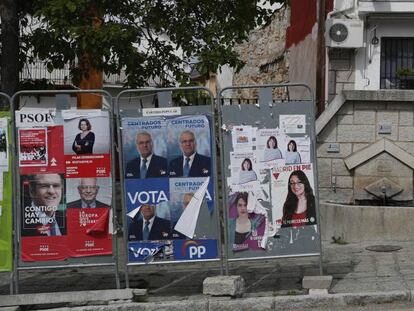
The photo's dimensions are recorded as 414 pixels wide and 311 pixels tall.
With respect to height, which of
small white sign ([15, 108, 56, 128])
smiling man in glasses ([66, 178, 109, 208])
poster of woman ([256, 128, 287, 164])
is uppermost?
small white sign ([15, 108, 56, 128])

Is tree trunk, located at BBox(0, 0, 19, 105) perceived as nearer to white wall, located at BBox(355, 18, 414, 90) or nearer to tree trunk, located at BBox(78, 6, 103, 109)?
tree trunk, located at BBox(78, 6, 103, 109)

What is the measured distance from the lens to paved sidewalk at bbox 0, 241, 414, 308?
7.34 metres

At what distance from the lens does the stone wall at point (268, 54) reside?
2053 cm

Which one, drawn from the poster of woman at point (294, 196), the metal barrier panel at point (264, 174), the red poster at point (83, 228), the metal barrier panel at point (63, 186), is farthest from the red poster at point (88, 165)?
the poster of woman at point (294, 196)

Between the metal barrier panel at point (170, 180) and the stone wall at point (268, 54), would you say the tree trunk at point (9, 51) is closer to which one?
the metal barrier panel at point (170, 180)

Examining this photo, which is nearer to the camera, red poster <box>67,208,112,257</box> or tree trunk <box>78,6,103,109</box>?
red poster <box>67,208,112,257</box>

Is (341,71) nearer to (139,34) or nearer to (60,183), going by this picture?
(139,34)

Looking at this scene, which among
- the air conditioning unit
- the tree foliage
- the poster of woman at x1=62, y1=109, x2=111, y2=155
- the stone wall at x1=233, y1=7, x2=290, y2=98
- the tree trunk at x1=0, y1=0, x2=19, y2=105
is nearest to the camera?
the poster of woman at x1=62, y1=109, x2=111, y2=155

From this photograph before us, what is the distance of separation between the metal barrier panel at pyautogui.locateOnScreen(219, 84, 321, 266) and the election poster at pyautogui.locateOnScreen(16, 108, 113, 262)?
1311mm

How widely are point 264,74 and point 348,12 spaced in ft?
29.7

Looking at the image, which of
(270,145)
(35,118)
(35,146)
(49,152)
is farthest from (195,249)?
(35,118)

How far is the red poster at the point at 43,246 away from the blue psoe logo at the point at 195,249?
118 cm

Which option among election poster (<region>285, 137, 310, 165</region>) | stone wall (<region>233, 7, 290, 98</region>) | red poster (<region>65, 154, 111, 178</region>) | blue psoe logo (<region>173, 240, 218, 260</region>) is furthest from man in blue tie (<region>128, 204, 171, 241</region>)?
stone wall (<region>233, 7, 290, 98</region>)

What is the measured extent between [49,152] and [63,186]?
386 millimetres
